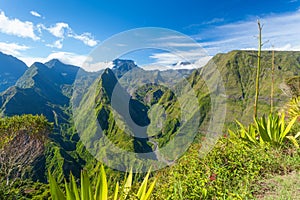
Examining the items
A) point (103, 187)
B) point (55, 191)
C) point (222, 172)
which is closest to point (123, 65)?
point (222, 172)

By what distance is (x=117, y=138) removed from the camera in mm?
99562

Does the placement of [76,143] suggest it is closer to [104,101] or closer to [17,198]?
[104,101]

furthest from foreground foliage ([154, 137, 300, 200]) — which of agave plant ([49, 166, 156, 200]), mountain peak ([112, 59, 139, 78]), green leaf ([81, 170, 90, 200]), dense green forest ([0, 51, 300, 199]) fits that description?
mountain peak ([112, 59, 139, 78])

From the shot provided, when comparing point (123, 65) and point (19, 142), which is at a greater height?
Result: point (123, 65)

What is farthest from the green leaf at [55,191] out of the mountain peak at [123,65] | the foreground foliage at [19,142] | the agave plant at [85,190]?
the foreground foliage at [19,142]

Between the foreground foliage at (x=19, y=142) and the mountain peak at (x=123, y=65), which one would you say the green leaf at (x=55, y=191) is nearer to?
the mountain peak at (x=123, y=65)

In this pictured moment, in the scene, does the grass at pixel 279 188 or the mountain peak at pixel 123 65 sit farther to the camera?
the mountain peak at pixel 123 65

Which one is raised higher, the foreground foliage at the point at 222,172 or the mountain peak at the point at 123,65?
the mountain peak at the point at 123,65

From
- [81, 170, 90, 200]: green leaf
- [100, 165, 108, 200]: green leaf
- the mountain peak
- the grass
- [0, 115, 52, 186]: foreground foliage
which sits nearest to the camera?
[81, 170, 90, 200]: green leaf

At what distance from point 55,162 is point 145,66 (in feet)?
256

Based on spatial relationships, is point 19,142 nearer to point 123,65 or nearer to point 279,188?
A: point 123,65

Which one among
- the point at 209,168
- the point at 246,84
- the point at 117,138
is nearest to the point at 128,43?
the point at 209,168

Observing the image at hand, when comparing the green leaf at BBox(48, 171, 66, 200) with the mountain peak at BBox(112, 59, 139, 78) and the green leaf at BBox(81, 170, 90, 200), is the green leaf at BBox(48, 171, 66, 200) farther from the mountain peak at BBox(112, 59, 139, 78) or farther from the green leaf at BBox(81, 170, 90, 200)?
the mountain peak at BBox(112, 59, 139, 78)

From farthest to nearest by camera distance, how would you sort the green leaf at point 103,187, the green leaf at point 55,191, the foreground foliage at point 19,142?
1. the foreground foliage at point 19,142
2. the green leaf at point 103,187
3. the green leaf at point 55,191
